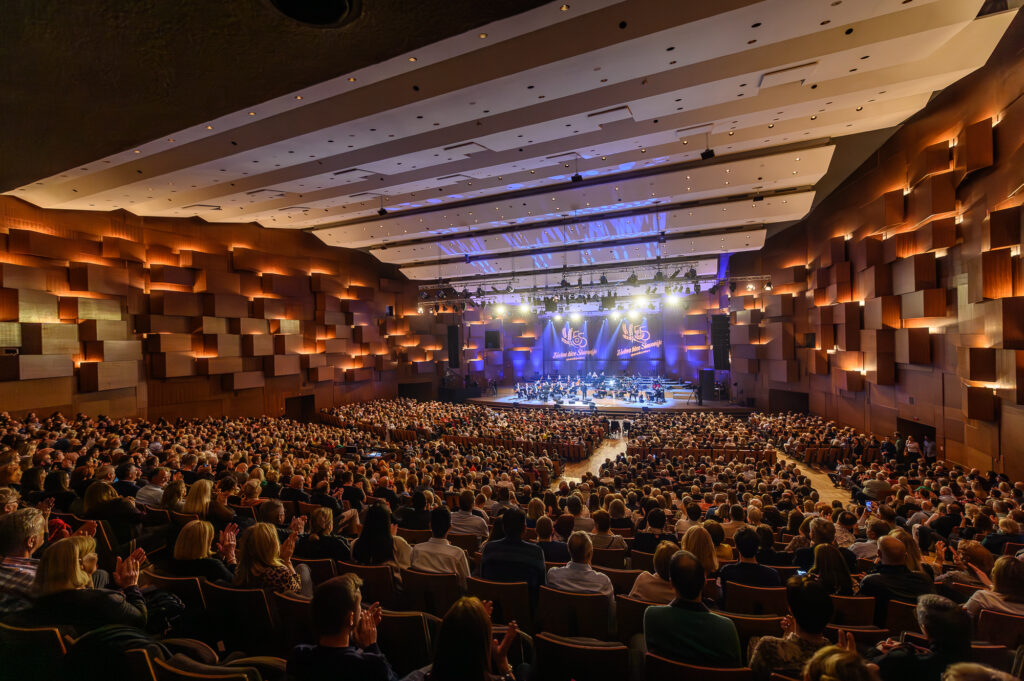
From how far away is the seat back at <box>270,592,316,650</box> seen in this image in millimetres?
2350

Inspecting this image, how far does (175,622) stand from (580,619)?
2330mm

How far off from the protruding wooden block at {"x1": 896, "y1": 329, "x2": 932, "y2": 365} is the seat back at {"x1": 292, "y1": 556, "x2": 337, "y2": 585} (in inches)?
524

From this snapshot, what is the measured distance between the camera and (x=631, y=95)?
8.48 m

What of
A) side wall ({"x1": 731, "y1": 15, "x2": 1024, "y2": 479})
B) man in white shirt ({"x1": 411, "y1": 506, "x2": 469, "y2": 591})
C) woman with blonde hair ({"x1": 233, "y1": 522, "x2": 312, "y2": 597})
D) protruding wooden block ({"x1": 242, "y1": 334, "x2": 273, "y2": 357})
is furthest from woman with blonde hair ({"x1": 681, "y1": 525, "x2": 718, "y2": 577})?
protruding wooden block ({"x1": 242, "y1": 334, "x2": 273, "y2": 357})

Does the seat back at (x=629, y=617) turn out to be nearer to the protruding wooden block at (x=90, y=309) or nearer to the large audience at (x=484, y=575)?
the large audience at (x=484, y=575)

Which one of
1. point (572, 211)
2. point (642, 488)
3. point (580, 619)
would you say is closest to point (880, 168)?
point (572, 211)

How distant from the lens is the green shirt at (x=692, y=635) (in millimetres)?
2168

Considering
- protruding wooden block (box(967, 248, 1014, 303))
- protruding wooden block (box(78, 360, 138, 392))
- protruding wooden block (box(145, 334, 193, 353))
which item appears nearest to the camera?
protruding wooden block (box(967, 248, 1014, 303))

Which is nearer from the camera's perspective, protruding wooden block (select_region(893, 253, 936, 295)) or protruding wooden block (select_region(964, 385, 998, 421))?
protruding wooden block (select_region(964, 385, 998, 421))

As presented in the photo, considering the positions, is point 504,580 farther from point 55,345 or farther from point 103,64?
point 55,345

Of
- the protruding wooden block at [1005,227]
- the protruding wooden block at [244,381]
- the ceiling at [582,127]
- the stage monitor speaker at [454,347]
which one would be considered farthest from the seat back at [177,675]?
the stage monitor speaker at [454,347]

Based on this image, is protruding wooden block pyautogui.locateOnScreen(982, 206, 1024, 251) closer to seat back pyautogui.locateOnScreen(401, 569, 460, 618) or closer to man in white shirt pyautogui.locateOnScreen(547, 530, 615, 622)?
man in white shirt pyautogui.locateOnScreen(547, 530, 615, 622)

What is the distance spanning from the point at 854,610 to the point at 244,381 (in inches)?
736

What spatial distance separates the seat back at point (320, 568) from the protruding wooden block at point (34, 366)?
13.2 metres
